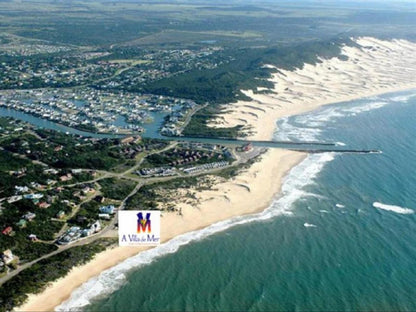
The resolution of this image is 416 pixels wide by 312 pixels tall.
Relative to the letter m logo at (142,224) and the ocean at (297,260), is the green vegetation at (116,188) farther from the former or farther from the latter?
the letter m logo at (142,224)

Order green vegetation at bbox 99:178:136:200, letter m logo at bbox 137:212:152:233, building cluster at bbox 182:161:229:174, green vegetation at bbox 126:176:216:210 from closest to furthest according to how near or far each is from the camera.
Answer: letter m logo at bbox 137:212:152:233
green vegetation at bbox 126:176:216:210
green vegetation at bbox 99:178:136:200
building cluster at bbox 182:161:229:174

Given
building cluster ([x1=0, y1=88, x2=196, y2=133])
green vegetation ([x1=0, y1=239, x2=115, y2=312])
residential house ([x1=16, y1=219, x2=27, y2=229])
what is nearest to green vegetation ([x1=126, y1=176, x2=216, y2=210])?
green vegetation ([x1=0, y1=239, x2=115, y2=312])

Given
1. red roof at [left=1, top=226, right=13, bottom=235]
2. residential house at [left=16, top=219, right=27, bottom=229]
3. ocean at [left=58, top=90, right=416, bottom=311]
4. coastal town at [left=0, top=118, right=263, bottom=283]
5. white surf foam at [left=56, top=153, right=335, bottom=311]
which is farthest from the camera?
residential house at [left=16, top=219, right=27, bottom=229]

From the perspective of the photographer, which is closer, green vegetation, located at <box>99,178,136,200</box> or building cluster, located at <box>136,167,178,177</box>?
green vegetation, located at <box>99,178,136,200</box>

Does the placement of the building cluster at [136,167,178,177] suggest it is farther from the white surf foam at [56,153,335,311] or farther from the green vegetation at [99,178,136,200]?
the white surf foam at [56,153,335,311]

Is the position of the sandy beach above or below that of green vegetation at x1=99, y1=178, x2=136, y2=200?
below

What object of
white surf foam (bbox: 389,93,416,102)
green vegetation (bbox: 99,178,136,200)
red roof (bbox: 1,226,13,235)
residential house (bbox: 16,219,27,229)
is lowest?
white surf foam (bbox: 389,93,416,102)

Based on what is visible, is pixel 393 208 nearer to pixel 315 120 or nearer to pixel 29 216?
pixel 29 216
